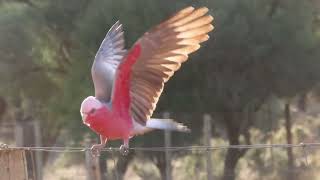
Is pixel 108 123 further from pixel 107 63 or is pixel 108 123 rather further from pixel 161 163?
pixel 161 163

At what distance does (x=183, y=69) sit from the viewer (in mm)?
9359

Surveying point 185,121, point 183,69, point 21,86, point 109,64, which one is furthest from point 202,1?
point 109,64

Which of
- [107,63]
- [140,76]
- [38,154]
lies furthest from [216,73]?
[140,76]

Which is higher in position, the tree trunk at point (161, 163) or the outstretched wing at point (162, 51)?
the tree trunk at point (161, 163)

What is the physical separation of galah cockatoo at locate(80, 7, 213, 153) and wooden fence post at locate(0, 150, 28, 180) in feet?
1.83

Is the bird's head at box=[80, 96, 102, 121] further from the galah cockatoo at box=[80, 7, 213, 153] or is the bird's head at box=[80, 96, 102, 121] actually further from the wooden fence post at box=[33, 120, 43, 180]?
the wooden fence post at box=[33, 120, 43, 180]

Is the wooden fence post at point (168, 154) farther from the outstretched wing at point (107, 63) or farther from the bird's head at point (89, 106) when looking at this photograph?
the bird's head at point (89, 106)

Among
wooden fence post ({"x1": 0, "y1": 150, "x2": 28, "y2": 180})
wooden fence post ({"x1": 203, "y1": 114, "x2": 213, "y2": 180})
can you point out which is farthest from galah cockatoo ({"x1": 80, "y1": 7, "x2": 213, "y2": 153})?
wooden fence post ({"x1": 203, "y1": 114, "x2": 213, "y2": 180})

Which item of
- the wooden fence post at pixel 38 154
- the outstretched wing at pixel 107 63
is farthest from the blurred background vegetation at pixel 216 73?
the outstretched wing at pixel 107 63

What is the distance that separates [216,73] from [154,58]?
6.57 m

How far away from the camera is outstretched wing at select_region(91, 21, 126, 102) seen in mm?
3006

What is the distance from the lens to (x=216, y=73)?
950 centimetres

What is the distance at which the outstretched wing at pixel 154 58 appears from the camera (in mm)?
2816

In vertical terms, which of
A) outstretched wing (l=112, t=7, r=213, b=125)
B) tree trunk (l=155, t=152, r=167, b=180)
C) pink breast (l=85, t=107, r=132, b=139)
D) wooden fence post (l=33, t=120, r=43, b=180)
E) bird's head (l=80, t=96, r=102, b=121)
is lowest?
pink breast (l=85, t=107, r=132, b=139)
